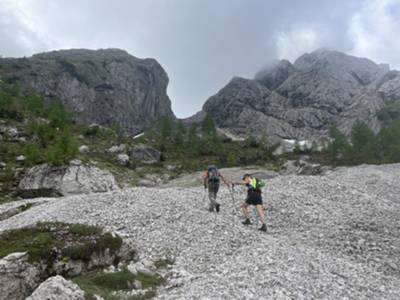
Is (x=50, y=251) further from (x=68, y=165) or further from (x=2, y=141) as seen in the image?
(x=2, y=141)

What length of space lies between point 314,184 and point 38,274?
30.0 metres

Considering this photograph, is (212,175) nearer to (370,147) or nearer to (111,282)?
(111,282)

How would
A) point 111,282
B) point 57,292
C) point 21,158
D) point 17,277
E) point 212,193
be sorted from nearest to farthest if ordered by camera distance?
point 57,292, point 111,282, point 17,277, point 212,193, point 21,158

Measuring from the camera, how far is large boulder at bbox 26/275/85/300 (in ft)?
43.7

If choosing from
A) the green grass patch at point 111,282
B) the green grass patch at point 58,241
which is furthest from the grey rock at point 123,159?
the green grass patch at point 111,282

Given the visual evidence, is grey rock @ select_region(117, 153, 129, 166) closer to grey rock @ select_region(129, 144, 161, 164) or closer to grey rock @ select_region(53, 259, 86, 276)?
grey rock @ select_region(129, 144, 161, 164)

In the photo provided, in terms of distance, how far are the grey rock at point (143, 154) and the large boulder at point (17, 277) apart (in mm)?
91440

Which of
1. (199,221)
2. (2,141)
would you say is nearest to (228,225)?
(199,221)

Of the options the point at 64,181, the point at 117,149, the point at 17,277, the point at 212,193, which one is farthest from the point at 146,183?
the point at 17,277

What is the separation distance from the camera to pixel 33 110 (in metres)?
123

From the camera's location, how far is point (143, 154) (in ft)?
371

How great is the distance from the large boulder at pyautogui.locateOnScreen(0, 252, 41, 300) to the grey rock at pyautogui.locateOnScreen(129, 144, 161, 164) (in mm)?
91440

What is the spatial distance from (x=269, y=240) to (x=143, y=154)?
309 ft

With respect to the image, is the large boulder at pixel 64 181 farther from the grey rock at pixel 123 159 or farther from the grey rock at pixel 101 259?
the grey rock at pixel 123 159
